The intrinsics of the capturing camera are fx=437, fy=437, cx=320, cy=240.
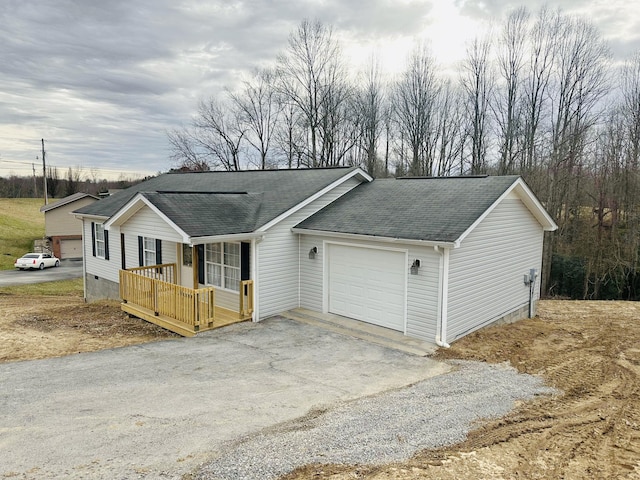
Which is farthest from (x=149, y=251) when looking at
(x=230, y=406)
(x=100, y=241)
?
(x=230, y=406)

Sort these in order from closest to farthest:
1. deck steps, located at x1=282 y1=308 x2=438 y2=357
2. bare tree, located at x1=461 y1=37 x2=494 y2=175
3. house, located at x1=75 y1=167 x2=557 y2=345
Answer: deck steps, located at x1=282 y1=308 x2=438 y2=357 < house, located at x1=75 y1=167 x2=557 y2=345 < bare tree, located at x1=461 y1=37 x2=494 y2=175

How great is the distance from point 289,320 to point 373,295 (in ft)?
7.13

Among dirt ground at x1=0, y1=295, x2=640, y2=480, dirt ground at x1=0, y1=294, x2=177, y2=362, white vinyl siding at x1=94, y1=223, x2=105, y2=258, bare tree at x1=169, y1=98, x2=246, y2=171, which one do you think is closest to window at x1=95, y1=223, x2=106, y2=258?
white vinyl siding at x1=94, y1=223, x2=105, y2=258

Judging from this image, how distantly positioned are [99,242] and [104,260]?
2.97 feet

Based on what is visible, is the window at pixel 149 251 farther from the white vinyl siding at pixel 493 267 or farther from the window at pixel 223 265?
the white vinyl siding at pixel 493 267

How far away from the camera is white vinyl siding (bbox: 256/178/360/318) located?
35.4 ft

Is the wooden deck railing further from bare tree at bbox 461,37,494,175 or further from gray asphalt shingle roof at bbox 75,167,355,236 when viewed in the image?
bare tree at bbox 461,37,494,175

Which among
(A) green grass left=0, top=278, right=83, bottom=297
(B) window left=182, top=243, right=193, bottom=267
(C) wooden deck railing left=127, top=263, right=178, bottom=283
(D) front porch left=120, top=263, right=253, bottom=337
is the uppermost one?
(B) window left=182, top=243, right=193, bottom=267

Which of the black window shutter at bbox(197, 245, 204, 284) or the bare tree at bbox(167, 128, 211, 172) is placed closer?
the black window shutter at bbox(197, 245, 204, 284)

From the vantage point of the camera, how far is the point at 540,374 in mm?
7473

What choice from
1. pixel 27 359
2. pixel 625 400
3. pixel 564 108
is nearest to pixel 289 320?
pixel 27 359

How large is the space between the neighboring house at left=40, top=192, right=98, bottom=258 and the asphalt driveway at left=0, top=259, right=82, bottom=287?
3.83 m

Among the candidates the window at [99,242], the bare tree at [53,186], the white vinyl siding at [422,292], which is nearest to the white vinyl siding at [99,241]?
the window at [99,242]

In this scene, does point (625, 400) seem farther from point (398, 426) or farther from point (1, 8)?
point (1, 8)
